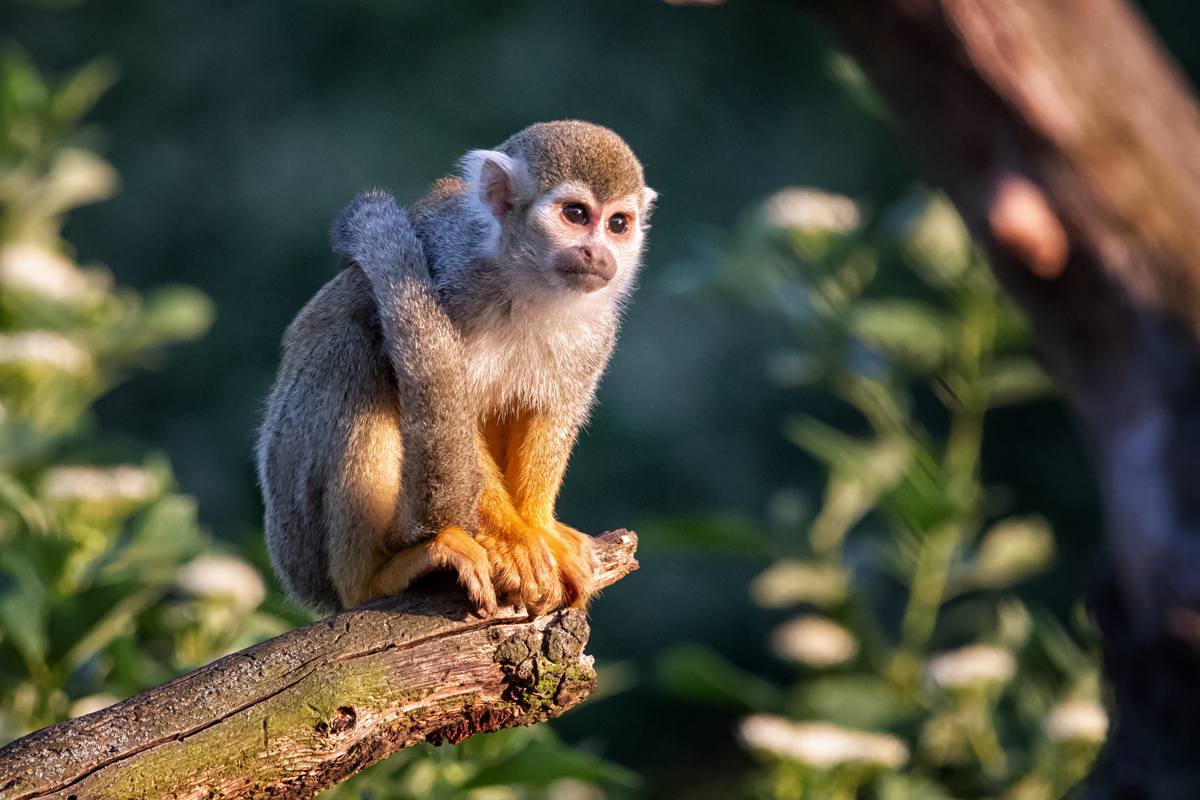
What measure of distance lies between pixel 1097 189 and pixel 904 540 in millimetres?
1230

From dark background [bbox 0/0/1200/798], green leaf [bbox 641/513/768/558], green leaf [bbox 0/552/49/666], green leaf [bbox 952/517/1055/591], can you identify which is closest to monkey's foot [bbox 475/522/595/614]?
green leaf [bbox 641/513/768/558]

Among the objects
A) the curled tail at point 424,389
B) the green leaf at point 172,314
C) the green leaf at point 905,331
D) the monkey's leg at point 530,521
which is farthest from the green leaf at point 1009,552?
the green leaf at point 172,314

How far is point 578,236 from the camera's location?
1817 mm

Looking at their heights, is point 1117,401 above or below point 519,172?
below

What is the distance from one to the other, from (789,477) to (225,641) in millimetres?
3383

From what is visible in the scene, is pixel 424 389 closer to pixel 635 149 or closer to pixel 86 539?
pixel 86 539

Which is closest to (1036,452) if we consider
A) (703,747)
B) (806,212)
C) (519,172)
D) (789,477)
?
(789,477)

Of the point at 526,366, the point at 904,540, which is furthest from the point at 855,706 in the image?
the point at 526,366

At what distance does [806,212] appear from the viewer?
9.60 ft

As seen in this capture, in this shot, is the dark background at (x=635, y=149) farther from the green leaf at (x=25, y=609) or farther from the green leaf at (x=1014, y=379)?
the green leaf at (x=25, y=609)

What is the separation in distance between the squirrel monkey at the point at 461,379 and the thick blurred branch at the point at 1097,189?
60cm

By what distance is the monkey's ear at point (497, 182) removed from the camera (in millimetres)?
1845

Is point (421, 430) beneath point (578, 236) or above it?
beneath

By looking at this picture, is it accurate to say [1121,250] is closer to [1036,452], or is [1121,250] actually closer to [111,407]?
[1036,452]
